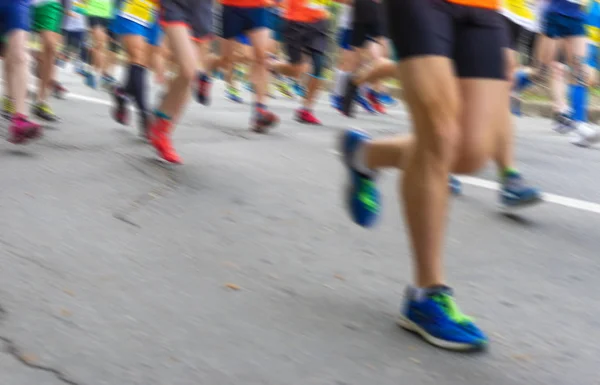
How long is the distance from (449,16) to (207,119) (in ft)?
19.5

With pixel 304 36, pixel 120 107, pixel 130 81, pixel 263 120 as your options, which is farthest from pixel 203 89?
pixel 130 81

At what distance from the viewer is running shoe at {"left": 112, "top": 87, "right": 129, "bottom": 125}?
7.57 meters

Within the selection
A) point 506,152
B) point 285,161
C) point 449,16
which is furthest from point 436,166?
point 285,161

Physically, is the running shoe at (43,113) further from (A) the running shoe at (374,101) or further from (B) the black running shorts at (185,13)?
(A) the running shoe at (374,101)

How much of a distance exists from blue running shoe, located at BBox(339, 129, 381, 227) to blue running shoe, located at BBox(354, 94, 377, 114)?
641cm

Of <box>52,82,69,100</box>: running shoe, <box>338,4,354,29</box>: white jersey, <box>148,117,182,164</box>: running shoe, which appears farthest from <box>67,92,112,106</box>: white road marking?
<box>148,117,182,164</box>: running shoe

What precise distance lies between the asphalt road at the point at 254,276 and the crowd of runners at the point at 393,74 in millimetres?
203

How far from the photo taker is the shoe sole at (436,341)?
3.07 meters

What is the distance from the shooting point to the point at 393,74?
7930 mm

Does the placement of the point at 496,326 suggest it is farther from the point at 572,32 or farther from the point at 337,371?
the point at 572,32

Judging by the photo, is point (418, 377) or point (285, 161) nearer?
point (418, 377)

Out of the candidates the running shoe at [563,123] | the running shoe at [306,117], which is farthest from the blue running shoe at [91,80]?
the running shoe at [563,123]

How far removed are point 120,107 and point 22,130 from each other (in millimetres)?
1491

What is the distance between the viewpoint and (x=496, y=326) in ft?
10.9
